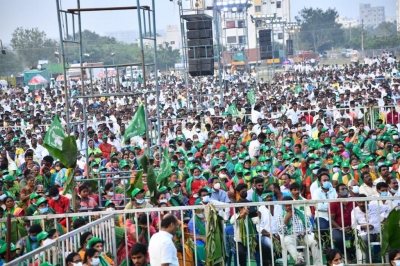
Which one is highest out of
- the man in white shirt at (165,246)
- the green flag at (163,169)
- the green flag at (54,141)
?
the green flag at (54,141)

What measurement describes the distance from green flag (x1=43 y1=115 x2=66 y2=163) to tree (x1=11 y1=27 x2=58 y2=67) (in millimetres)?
66869

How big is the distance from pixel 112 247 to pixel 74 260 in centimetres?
122

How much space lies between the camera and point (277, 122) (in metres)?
19.3

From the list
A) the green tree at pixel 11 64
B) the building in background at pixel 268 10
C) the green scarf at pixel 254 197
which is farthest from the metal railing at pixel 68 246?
the building in background at pixel 268 10

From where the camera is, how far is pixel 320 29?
103 meters

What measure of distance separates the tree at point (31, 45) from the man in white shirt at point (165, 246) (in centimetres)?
6969

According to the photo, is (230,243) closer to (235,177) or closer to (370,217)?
(370,217)

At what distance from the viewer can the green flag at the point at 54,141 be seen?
9523mm

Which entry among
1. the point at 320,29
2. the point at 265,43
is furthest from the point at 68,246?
the point at 320,29

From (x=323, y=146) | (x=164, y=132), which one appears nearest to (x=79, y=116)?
(x=164, y=132)

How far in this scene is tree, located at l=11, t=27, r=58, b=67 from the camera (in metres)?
77.0

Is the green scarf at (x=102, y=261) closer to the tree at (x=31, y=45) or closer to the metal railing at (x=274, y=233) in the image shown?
the metal railing at (x=274, y=233)

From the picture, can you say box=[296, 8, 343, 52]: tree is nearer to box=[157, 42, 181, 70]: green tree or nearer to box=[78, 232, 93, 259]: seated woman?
box=[157, 42, 181, 70]: green tree

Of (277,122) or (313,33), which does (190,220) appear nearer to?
(277,122)
